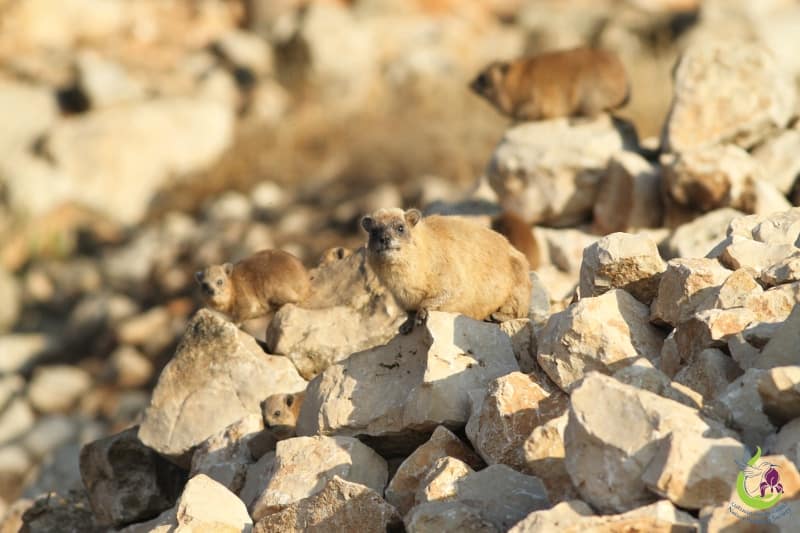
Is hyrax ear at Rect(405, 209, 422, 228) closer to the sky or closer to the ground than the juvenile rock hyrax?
closer to the sky

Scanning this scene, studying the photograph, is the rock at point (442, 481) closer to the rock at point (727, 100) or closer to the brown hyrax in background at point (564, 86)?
the rock at point (727, 100)

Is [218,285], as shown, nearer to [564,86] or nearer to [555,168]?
[555,168]

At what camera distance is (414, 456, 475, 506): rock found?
554 cm

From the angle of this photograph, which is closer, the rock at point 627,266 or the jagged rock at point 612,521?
the jagged rock at point 612,521

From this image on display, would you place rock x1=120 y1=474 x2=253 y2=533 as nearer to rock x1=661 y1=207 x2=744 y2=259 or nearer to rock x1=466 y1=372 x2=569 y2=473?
rock x1=466 y1=372 x2=569 y2=473

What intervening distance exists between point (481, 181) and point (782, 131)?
299 cm

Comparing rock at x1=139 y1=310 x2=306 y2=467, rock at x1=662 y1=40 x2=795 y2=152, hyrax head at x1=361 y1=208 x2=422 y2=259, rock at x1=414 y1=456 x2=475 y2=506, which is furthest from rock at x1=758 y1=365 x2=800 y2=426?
rock at x1=662 y1=40 x2=795 y2=152

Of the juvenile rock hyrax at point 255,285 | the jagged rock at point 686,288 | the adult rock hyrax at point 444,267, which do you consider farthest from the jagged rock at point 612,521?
the juvenile rock hyrax at point 255,285

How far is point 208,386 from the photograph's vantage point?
763 centimetres

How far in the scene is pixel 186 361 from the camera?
7.71m

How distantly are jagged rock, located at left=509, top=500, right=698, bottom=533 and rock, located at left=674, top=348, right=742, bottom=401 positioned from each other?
1091mm

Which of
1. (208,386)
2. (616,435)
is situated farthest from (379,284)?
(616,435)

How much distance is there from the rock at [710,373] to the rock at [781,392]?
54 cm

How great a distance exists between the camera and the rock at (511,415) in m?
5.81
